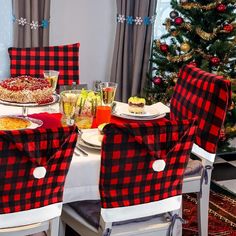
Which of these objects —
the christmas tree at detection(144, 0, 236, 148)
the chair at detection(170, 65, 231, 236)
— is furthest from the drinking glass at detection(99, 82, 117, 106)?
the christmas tree at detection(144, 0, 236, 148)

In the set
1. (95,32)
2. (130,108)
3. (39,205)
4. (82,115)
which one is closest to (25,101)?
(82,115)

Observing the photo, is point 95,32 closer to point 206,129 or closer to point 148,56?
point 148,56

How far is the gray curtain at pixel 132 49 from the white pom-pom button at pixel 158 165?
7.67 ft

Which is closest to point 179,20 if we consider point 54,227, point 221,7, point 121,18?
point 221,7

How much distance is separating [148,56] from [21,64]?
1366 millimetres

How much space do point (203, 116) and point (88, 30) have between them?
186 cm

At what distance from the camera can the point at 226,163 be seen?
3779 millimetres

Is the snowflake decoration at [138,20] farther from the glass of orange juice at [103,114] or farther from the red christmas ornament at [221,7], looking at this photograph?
the glass of orange juice at [103,114]

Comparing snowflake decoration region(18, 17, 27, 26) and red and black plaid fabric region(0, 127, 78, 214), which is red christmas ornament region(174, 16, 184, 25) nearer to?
snowflake decoration region(18, 17, 27, 26)

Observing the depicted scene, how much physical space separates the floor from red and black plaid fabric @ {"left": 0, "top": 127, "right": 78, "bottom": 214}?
1988 millimetres

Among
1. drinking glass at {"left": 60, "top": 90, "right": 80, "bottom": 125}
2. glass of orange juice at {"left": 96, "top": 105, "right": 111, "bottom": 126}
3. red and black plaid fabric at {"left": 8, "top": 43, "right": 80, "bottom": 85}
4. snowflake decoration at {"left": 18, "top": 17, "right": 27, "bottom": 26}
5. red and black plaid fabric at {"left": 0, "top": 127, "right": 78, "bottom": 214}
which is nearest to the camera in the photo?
red and black plaid fabric at {"left": 0, "top": 127, "right": 78, "bottom": 214}

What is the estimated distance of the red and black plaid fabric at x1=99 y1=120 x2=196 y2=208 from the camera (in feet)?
5.05

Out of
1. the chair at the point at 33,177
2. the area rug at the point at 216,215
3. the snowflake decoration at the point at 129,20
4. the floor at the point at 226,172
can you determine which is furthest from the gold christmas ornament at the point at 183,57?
the chair at the point at 33,177

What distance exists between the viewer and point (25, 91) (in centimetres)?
220
